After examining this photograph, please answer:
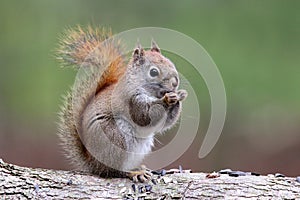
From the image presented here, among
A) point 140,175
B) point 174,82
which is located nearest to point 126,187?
point 140,175

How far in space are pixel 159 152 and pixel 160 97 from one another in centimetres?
47

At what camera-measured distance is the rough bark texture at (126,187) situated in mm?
2330

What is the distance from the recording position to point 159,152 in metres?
2.86

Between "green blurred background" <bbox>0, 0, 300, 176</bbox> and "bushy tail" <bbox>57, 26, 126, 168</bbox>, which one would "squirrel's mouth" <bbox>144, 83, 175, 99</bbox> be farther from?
"green blurred background" <bbox>0, 0, 300, 176</bbox>

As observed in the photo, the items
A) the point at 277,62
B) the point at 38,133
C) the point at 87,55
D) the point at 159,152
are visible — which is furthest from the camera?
the point at 277,62

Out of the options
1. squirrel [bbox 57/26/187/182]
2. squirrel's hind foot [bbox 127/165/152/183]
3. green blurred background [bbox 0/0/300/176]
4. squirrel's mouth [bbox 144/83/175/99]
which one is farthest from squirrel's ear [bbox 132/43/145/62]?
green blurred background [bbox 0/0/300/176]

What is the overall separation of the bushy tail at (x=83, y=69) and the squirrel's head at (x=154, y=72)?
128mm

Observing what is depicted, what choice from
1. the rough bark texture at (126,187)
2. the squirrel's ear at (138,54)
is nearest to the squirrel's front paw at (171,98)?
the squirrel's ear at (138,54)

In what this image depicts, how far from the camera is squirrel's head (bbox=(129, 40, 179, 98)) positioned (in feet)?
7.92

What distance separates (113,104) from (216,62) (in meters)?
2.96

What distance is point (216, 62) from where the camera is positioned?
5340 mm

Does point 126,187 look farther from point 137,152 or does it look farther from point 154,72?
point 154,72

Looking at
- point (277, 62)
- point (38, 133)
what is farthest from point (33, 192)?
point (277, 62)

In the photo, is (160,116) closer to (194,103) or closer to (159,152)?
(194,103)
